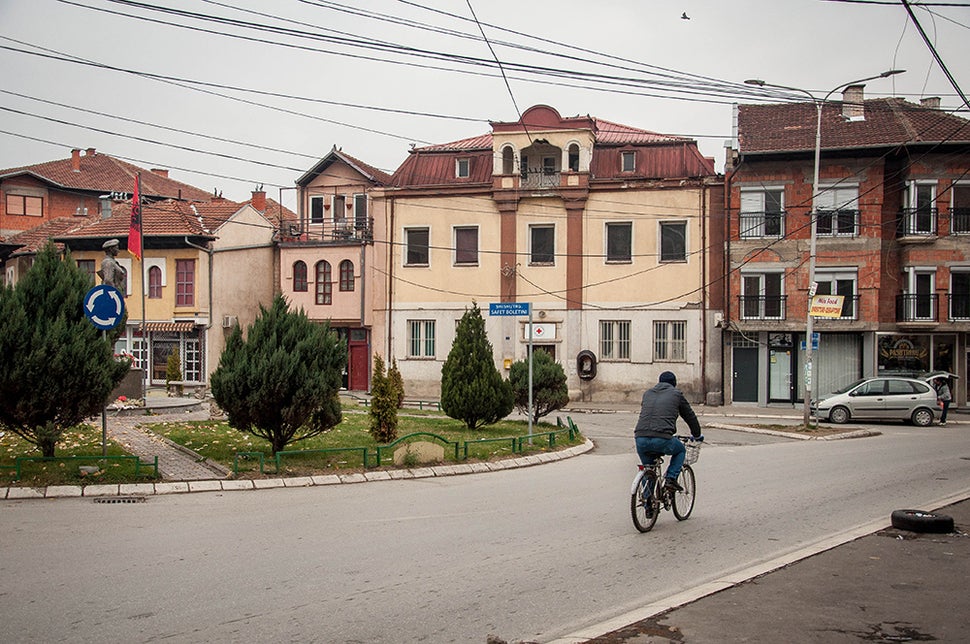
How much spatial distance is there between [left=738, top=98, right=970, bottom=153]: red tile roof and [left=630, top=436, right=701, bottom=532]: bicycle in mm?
28049

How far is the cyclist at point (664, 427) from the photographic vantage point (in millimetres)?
10391

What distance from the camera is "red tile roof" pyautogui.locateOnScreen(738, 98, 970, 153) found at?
118 feet

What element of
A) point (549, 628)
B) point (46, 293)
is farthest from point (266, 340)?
point (549, 628)

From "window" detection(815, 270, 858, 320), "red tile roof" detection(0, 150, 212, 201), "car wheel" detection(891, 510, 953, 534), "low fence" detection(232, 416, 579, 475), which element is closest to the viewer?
"car wheel" detection(891, 510, 953, 534)

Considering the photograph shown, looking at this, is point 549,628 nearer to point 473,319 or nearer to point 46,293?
point 46,293

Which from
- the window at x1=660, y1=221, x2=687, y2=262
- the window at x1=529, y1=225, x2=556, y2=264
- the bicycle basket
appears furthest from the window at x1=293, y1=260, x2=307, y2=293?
the bicycle basket

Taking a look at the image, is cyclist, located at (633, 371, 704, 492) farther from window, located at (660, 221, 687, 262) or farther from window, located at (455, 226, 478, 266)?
window, located at (455, 226, 478, 266)

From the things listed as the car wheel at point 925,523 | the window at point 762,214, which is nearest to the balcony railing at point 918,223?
the window at point 762,214

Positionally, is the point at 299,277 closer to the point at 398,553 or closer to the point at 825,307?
the point at 825,307

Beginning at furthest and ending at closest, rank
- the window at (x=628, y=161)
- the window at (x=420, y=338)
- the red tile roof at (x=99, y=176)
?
the red tile roof at (x=99, y=176), the window at (x=420, y=338), the window at (x=628, y=161)

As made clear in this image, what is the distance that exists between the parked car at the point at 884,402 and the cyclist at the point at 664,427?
20650 millimetres

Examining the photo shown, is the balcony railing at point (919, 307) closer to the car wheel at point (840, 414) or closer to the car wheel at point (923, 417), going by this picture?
the car wheel at point (923, 417)

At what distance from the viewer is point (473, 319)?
2220 centimetres

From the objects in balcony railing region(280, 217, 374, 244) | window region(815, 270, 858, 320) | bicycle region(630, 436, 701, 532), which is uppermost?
balcony railing region(280, 217, 374, 244)
